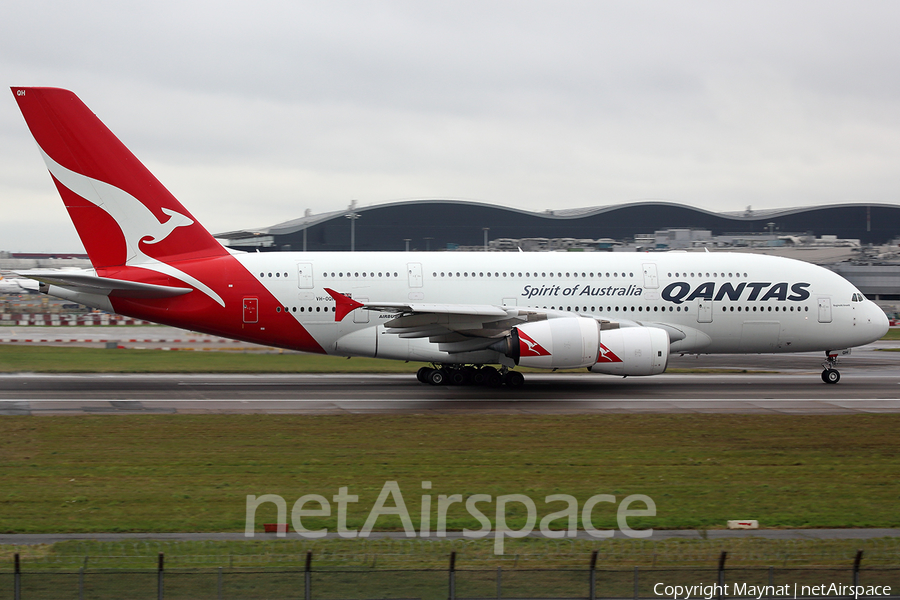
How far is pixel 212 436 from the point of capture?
18578 mm

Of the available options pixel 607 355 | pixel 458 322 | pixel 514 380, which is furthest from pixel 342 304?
Answer: pixel 607 355

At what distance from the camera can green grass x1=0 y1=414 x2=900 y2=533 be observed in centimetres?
1251

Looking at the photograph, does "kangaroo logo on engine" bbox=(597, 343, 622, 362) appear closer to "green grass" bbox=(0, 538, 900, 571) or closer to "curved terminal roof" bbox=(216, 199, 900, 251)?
"green grass" bbox=(0, 538, 900, 571)

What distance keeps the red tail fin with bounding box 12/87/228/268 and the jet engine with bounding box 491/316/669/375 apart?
11.0 metres

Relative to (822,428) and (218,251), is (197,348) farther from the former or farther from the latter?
(822,428)

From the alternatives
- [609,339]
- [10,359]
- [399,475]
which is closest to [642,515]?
[399,475]

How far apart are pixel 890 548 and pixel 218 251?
2251 cm

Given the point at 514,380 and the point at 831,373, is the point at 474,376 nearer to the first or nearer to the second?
the point at 514,380

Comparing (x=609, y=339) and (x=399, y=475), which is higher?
(x=609, y=339)

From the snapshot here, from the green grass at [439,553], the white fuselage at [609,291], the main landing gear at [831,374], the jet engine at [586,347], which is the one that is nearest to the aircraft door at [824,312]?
the white fuselage at [609,291]

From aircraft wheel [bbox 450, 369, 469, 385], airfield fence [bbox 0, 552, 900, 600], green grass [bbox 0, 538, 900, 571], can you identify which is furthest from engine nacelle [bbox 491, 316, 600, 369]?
airfield fence [bbox 0, 552, 900, 600]

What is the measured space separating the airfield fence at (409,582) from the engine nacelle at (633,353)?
1657 cm

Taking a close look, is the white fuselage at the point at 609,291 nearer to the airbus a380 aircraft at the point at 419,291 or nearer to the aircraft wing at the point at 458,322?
the airbus a380 aircraft at the point at 419,291

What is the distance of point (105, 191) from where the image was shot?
26.4 m
